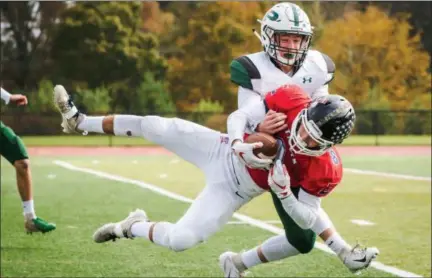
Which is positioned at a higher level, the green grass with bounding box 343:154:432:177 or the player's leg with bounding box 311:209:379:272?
the player's leg with bounding box 311:209:379:272

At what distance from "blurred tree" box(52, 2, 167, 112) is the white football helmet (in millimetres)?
29872

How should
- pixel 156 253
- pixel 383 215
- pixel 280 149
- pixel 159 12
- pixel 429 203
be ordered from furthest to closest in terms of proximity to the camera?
pixel 159 12 < pixel 429 203 < pixel 383 215 < pixel 156 253 < pixel 280 149

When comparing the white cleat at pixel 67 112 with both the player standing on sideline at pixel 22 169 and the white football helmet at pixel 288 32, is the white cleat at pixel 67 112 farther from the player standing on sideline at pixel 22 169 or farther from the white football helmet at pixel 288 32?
the player standing on sideline at pixel 22 169

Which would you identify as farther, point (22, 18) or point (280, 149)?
point (22, 18)

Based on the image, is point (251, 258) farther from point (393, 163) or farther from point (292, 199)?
point (393, 163)

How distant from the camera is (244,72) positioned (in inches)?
198

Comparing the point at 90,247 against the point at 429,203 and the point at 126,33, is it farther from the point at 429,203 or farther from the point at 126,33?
the point at 126,33

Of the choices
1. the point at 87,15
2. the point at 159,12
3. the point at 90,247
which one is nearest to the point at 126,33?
the point at 87,15

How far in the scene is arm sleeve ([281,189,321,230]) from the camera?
457 centimetres

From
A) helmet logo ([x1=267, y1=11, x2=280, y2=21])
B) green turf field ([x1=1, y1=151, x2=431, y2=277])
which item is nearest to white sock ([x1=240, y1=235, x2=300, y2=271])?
green turf field ([x1=1, y1=151, x2=431, y2=277])

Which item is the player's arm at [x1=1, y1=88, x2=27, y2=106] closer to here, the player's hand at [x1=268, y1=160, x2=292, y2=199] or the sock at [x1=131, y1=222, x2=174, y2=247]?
the sock at [x1=131, y1=222, x2=174, y2=247]

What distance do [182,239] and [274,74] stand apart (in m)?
1.08

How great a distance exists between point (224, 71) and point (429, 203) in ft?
78.7

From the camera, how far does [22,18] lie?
38125 mm
